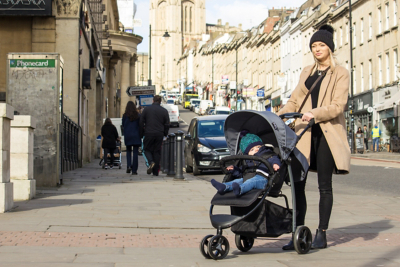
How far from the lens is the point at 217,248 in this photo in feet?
18.8

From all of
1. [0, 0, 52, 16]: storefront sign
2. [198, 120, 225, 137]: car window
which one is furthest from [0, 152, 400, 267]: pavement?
[198, 120, 225, 137]: car window

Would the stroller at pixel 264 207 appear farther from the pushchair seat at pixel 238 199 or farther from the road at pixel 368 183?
the road at pixel 368 183

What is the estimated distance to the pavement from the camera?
570 cm

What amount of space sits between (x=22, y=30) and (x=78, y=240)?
14.0 m

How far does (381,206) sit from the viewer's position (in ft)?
34.3

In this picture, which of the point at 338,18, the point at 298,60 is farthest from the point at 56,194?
the point at 298,60

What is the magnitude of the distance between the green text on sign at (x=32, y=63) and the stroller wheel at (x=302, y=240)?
7.06m

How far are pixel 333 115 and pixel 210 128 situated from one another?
1444 cm

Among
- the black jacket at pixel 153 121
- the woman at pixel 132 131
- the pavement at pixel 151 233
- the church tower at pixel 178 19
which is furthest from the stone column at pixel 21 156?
the church tower at pixel 178 19

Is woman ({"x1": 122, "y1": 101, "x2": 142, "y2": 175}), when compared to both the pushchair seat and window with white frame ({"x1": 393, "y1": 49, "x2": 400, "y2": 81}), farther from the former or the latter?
window with white frame ({"x1": 393, "y1": 49, "x2": 400, "y2": 81})

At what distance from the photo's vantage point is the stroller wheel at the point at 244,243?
242 inches

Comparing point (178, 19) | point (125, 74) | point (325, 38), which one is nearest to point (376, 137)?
point (125, 74)

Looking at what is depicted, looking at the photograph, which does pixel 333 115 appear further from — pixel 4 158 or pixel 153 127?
pixel 153 127

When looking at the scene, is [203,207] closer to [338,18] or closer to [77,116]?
[77,116]
